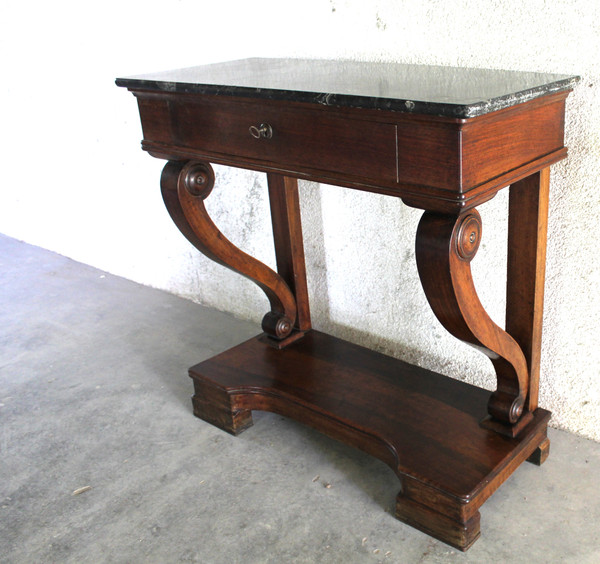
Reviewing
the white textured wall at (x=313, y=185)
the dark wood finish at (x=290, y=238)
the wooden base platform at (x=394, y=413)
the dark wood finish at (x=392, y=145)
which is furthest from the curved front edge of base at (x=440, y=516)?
the dark wood finish at (x=290, y=238)

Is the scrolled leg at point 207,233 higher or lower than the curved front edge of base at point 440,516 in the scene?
higher

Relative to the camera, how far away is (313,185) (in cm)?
239

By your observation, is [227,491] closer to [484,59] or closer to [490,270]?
[490,270]

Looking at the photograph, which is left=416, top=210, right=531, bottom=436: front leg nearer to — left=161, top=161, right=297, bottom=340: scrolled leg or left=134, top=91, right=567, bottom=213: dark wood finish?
left=134, top=91, right=567, bottom=213: dark wood finish

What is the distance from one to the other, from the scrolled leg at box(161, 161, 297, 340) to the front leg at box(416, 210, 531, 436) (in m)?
0.80

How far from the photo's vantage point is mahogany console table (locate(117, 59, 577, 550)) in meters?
1.41

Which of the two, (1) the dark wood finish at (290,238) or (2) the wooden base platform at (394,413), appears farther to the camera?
(1) the dark wood finish at (290,238)

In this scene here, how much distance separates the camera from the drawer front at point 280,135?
57.4 inches

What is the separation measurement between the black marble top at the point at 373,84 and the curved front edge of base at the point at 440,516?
0.88 m

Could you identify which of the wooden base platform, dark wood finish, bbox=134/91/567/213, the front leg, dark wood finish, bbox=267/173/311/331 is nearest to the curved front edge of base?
the wooden base platform

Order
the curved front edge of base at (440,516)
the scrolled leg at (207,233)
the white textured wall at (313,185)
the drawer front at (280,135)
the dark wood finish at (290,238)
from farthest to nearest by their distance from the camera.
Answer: the dark wood finish at (290,238) → the scrolled leg at (207,233) → the white textured wall at (313,185) → the curved front edge of base at (440,516) → the drawer front at (280,135)

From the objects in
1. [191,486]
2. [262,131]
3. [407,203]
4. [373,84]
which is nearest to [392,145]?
[407,203]

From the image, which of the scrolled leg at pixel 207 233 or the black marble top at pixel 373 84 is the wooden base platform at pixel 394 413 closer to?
the scrolled leg at pixel 207 233

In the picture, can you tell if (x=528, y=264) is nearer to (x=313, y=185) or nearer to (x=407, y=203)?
(x=407, y=203)
